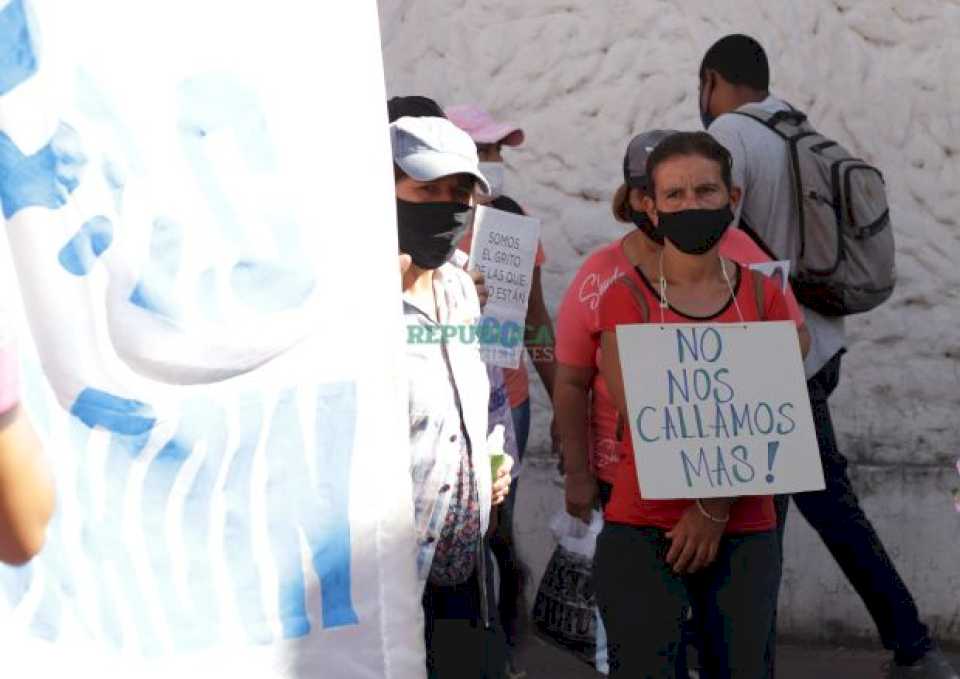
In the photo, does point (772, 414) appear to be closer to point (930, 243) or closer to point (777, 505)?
point (777, 505)

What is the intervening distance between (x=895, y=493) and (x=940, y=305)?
61 centimetres

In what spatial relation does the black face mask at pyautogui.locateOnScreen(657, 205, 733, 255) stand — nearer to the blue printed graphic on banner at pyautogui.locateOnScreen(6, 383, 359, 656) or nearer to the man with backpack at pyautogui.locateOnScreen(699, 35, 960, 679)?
the man with backpack at pyautogui.locateOnScreen(699, 35, 960, 679)

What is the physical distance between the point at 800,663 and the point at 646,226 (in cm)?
198

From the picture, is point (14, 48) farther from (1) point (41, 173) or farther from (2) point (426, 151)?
(2) point (426, 151)

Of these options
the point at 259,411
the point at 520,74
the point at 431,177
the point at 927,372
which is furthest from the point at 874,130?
the point at 259,411

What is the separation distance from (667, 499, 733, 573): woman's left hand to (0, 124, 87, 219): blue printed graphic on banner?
1.93m

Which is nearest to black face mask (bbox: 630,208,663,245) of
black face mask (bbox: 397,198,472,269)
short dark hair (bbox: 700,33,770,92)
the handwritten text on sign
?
the handwritten text on sign

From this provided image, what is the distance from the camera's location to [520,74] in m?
6.62

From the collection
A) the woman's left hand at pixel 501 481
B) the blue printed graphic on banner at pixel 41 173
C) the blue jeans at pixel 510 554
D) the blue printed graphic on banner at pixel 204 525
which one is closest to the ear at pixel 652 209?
the woman's left hand at pixel 501 481

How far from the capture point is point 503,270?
5578mm

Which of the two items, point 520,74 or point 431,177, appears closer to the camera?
point 431,177

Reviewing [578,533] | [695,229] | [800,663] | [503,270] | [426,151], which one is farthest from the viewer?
[800,663]

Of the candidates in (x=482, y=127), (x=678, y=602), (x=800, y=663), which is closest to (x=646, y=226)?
(x=678, y=602)

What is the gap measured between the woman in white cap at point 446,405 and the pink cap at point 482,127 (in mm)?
1880
